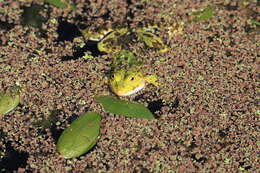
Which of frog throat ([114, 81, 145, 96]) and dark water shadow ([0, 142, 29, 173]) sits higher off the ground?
frog throat ([114, 81, 145, 96])

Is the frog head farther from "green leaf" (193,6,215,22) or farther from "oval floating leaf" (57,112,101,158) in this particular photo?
"green leaf" (193,6,215,22)

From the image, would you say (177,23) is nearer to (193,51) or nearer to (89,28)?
(193,51)

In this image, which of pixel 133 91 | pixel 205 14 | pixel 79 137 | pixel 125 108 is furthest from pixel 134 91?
pixel 205 14

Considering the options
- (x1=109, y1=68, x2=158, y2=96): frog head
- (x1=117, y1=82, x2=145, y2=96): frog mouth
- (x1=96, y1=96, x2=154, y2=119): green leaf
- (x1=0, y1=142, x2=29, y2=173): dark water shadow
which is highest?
(x1=109, y1=68, x2=158, y2=96): frog head

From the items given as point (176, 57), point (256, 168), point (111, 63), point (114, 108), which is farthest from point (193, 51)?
point (256, 168)

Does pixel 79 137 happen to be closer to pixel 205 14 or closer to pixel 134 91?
pixel 134 91

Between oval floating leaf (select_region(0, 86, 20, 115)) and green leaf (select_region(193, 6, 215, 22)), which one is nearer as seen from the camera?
oval floating leaf (select_region(0, 86, 20, 115))

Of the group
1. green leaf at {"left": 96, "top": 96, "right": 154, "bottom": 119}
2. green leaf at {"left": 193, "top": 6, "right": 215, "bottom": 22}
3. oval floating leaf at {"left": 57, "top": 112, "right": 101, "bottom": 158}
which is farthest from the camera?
green leaf at {"left": 193, "top": 6, "right": 215, "bottom": 22}

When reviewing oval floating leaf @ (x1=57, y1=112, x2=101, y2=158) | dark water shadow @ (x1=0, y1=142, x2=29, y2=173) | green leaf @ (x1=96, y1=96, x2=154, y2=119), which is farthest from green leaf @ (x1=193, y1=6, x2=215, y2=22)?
dark water shadow @ (x1=0, y1=142, x2=29, y2=173)
